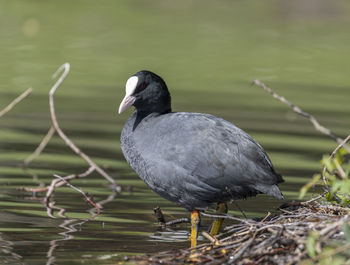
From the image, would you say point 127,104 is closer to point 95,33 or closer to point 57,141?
point 57,141

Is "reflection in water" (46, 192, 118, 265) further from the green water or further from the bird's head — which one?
the bird's head

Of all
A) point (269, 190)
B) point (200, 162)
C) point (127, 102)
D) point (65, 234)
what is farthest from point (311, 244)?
point (65, 234)

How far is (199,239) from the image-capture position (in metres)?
6.23

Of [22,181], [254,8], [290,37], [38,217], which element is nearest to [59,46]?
[290,37]

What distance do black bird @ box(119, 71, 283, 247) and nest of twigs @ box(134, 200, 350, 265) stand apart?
0.35 m

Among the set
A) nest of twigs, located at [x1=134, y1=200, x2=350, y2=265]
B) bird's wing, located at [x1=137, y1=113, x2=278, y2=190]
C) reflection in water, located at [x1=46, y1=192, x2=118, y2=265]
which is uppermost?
bird's wing, located at [x1=137, y1=113, x2=278, y2=190]

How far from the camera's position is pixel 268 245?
488 cm

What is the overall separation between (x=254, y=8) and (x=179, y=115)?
20.6 meters

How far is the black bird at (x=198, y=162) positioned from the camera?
225 inches

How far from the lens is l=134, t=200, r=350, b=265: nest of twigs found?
15.7 feet

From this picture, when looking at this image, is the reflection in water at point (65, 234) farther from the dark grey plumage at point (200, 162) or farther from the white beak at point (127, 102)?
the white beak at point (127, 102)

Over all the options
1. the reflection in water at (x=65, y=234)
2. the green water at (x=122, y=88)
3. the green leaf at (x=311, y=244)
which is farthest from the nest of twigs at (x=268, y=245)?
the reflection in water at (x=65, y=234)

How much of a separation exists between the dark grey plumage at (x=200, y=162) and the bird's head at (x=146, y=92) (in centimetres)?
29

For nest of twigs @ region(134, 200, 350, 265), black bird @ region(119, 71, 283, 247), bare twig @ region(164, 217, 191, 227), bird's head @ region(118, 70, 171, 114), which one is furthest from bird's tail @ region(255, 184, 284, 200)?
bird's head @ region(118, 70, 171, 114)
